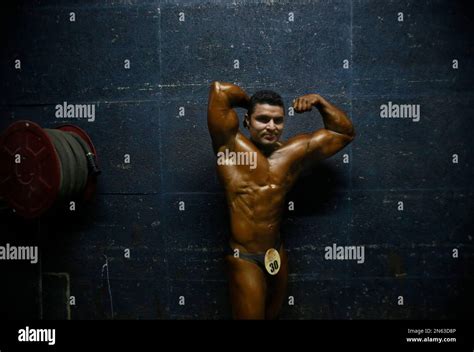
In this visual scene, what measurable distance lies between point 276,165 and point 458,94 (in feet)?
5.76

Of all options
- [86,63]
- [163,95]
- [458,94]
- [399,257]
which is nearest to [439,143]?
[458,94]

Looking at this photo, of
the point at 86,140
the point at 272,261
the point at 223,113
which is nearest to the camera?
the point at 223,113

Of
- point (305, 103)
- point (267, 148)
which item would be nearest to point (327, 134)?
point (305, 103)

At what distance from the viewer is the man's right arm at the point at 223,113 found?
9.19ft

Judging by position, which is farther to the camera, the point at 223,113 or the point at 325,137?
the point at 325,137

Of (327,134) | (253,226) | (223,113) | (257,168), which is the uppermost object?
(223,113)

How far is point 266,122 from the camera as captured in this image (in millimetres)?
2850

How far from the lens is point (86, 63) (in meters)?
3.46

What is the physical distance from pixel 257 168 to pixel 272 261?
27.5 inches

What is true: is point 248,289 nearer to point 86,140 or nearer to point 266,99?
point 266,99

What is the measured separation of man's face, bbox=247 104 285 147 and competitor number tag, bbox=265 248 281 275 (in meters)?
0.80

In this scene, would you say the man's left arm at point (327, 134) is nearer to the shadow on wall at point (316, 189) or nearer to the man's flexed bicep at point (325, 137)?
the man's flexed bicep at point (325, 137)

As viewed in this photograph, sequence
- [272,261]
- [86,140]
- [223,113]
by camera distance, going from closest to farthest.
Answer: [223,113] → [272,261] → [86,140]

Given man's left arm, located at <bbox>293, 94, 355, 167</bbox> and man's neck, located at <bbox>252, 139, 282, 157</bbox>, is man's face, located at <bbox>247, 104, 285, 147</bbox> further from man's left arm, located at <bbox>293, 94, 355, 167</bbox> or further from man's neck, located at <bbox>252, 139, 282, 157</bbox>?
man's left arm, located at <bbox>293, 94, 355, 167</bbox>
